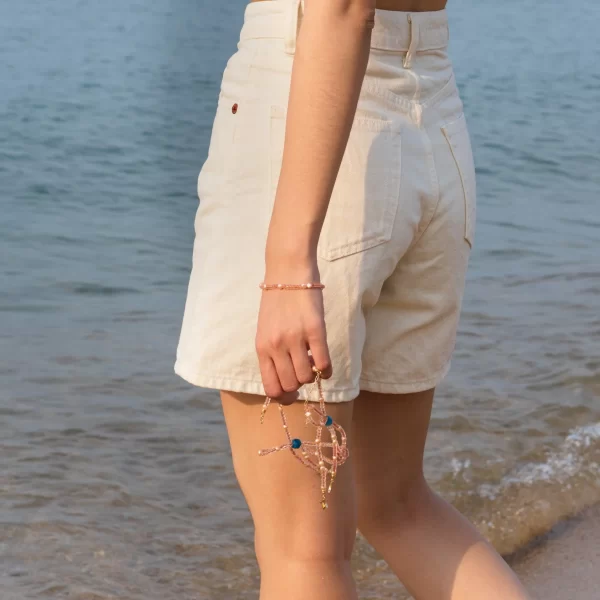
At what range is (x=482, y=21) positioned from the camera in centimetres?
2133

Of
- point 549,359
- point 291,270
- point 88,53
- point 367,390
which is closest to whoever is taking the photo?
point 291,270

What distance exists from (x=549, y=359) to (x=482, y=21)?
18.1m

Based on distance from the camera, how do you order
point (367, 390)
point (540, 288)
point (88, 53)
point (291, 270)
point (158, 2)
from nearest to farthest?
point (291, 270) < point (367, 390) < point (540, 288) < point (88, 53) < point (158, 2)

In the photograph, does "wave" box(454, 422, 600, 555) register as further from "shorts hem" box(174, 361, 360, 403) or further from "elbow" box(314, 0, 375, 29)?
"elbow" box(314, 0, 375, 29)

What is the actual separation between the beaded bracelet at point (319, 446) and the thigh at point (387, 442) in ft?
1.13

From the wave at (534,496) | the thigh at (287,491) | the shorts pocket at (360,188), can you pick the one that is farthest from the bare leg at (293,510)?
the wave at (534,496)

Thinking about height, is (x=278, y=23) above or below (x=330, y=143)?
above

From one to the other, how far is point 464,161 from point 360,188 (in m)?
0.21

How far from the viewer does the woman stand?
1.25 metres

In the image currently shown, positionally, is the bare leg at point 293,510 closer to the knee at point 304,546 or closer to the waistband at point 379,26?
the knee at point 304,546

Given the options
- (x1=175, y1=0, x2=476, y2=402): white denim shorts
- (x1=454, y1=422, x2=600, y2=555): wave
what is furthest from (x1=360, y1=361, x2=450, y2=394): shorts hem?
(x1=454, y1=422, x2=600, y2=555): wave

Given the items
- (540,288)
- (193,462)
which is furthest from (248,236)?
(540,288)

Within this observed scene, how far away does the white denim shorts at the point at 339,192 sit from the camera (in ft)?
4.42

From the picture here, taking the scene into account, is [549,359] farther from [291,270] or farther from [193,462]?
[291,270]
